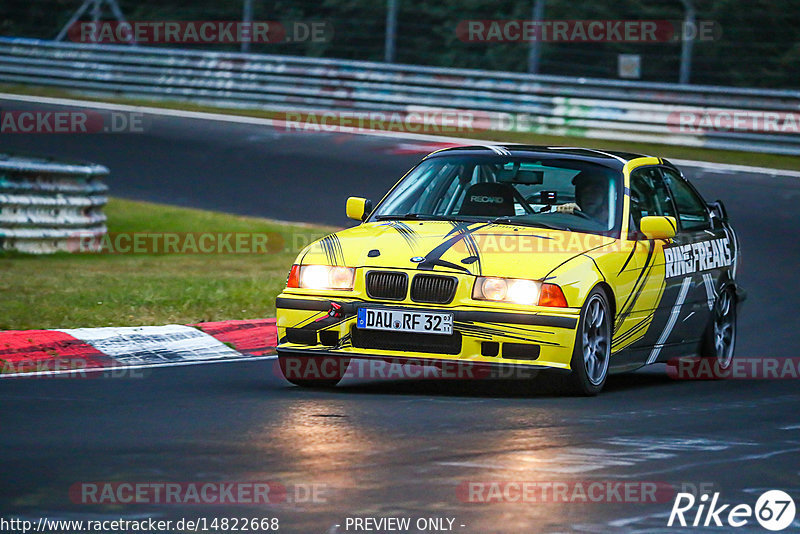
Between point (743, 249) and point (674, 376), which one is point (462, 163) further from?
point (743, 249)

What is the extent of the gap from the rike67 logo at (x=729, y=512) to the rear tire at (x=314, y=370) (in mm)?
3288

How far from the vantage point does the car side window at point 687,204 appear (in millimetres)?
10375

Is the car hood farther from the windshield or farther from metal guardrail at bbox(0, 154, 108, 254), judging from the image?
metal guardrail at bbox(0, 154, 108, 254)

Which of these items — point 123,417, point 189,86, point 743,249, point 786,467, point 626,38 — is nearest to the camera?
point 786,467

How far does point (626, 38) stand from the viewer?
26875mm

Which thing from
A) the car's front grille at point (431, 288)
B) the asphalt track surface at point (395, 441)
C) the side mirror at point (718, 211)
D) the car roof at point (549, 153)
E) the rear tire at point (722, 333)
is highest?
the car roof at point (549, 153)

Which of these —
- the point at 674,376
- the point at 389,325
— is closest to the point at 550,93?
the point at 674,376

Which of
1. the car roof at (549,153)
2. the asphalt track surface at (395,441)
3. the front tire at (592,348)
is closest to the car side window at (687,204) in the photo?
the car roof at (549,153)

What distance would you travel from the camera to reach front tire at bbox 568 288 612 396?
27.6 ft

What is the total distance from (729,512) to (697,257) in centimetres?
467

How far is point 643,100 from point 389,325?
56.9 ft

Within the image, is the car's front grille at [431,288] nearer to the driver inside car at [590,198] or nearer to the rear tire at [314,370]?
the rear tire at [314,370]

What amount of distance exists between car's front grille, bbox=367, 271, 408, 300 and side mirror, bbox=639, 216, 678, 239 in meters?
1.68

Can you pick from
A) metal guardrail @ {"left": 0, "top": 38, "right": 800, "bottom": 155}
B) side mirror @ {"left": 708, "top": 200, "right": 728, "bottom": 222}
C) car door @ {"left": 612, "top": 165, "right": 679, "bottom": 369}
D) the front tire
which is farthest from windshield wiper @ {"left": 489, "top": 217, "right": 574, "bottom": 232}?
metal guardrail @ {"left": 0, "top": 38, "right": 800, "bottom": 155}
